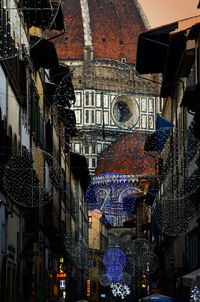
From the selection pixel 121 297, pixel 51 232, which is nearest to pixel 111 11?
pixel 121 297

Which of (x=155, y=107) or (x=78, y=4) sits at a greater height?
(x=78, y=4)

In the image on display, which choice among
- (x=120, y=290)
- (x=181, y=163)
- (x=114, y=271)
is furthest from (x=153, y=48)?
(x=120, y=290)

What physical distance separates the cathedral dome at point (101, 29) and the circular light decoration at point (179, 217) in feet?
327

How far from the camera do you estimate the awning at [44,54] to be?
83.2 feet

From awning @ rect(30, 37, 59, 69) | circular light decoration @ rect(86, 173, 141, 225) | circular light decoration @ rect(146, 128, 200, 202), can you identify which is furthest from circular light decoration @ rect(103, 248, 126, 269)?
awning @ rect(30, 37, 59, 69)

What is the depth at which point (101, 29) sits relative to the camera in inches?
5379

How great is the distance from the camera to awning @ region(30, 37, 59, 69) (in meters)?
25.4

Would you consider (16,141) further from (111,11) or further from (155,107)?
(111,11)

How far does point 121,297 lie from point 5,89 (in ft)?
276

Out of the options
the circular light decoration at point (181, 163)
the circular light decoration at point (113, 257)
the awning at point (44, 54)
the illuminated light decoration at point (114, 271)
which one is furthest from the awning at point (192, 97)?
the illuminated light decoration at point (114, 271)

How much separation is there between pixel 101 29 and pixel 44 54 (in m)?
111

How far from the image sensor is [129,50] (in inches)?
5379

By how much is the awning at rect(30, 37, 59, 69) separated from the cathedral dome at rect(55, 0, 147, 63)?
327ft

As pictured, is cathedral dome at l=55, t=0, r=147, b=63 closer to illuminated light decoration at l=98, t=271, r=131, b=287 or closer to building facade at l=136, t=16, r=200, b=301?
illuminated light decoration at l=98, t=271, r=131, b=287
